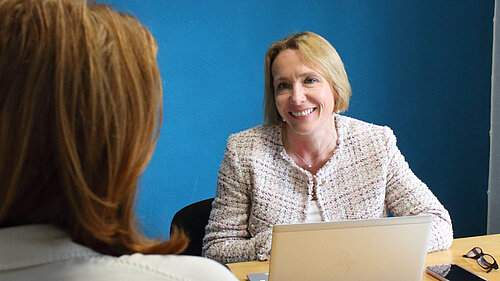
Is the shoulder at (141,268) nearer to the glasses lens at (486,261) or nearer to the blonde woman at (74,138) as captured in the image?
the blonde woman at (74,138)

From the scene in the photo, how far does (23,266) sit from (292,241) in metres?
0.66

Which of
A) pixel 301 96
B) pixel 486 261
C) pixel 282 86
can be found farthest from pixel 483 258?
pixel 282 86

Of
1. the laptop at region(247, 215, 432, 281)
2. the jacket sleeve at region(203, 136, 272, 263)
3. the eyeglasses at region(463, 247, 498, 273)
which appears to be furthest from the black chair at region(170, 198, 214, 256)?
the eyeglasses at region(463, 247, 498, 273)

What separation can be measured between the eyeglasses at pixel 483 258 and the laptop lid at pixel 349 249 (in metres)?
0.34

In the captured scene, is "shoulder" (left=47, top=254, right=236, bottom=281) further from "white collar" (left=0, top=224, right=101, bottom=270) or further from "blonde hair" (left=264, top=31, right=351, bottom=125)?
"blonde hair" (left=264, top=31, right=351, bottom=125)

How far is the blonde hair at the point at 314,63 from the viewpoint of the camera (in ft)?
6.04

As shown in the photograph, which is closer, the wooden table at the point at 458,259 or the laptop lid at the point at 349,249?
the laptop lid at the point at 349,249

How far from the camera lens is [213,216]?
5.76 feet

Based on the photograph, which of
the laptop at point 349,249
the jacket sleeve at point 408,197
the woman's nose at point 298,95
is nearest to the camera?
the laptop at point 349,249

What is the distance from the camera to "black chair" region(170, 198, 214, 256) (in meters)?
1.78

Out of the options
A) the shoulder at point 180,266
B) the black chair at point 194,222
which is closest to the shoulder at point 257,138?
the black chair at point 194,222

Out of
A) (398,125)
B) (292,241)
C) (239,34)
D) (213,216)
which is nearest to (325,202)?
(213,216)

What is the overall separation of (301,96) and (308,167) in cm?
27

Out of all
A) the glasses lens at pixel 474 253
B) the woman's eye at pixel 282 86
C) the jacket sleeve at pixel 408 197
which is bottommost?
the glasses lens at pixel 474 253
